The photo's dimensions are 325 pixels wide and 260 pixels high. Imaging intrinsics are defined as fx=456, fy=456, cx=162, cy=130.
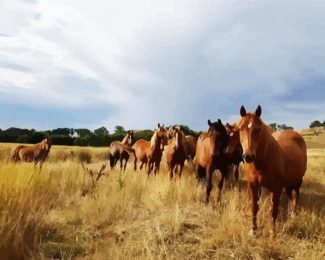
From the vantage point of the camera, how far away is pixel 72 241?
22.9 feet

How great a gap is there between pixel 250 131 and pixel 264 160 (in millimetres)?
758

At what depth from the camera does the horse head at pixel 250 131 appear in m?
6.30

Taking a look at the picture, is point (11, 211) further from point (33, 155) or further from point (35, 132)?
point (35, 132)

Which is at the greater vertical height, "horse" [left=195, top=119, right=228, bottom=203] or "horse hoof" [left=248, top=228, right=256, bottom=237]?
"horse" [left=195, top=119, right=228, bottom=203]

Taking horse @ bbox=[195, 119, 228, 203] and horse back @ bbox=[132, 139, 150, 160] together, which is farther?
horse back @ bbox=[132, 139, 150, 160]

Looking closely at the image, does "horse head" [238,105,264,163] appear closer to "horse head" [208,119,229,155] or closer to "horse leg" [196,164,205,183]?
"horse head" [208,119,229,155]

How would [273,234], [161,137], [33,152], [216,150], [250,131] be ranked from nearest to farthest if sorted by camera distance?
[250,131], [273,234], [216,150], [161,137], [33,152]

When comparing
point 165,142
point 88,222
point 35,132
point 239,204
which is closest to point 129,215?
point 88,222

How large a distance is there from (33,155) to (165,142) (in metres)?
8.93

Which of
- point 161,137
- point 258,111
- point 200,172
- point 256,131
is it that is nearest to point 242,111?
point 258,111

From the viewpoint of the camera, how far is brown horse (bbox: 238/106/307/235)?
6.44 m

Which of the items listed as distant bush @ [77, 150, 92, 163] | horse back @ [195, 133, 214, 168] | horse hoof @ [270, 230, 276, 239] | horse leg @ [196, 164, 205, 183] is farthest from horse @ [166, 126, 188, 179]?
distant bush @ [77, 150, 92, 163]

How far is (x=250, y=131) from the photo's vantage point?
21.1ft

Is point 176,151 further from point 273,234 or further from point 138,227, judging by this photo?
point 273,234
